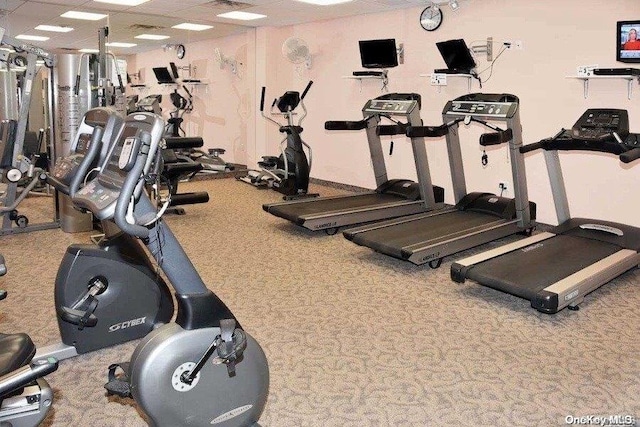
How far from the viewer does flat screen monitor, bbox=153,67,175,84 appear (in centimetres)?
796

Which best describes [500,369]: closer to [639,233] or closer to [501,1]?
[639,233]

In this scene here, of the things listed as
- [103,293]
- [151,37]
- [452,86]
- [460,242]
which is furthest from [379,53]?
[103,293]

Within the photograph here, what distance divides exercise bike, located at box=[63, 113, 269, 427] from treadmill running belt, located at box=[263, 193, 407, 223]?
334 centimetres

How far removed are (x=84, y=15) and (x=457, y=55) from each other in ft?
16.8

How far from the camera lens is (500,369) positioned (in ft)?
9.45

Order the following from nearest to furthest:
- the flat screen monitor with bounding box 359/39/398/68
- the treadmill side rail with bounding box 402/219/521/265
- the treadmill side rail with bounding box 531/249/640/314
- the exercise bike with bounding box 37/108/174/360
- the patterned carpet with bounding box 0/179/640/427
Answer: the patterned carpet with bounding box 0/179/640/427 < the exercise bike with bounding box 37/108/174/360 < the treadmill side rail with bounding box 531/249/640/314 < the treadmill side rail with bounding box 402/219/521/265 < the flat screen monitor with bounding box 359/39/398/68

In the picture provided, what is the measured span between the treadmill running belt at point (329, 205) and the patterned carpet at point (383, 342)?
608 millimetres

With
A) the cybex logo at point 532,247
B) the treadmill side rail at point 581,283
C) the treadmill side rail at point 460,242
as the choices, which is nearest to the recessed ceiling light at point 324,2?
the treadmill side rail at point 460,242

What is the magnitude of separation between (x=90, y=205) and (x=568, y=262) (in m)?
3.36

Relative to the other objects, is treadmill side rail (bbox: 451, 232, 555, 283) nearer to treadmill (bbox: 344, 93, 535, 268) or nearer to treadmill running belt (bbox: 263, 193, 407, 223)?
treadmill (bbox: 344, 93, 535, 268)

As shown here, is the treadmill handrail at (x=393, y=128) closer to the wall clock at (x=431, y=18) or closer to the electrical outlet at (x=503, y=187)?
the electrical outlet at (x=503, y=187)

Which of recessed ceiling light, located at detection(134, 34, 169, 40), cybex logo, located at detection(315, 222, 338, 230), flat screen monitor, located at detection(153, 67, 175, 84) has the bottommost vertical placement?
cybex logo, located at detection(315, 222, 338, 230)

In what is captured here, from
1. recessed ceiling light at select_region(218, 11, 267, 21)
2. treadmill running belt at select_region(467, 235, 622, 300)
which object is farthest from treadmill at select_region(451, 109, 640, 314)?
recessed ceiling light at select_region(218, 11, 267, 21)

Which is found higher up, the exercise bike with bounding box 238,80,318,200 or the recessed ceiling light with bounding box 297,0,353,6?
the recessed ceiling light with bounding box 297,0,353,6
